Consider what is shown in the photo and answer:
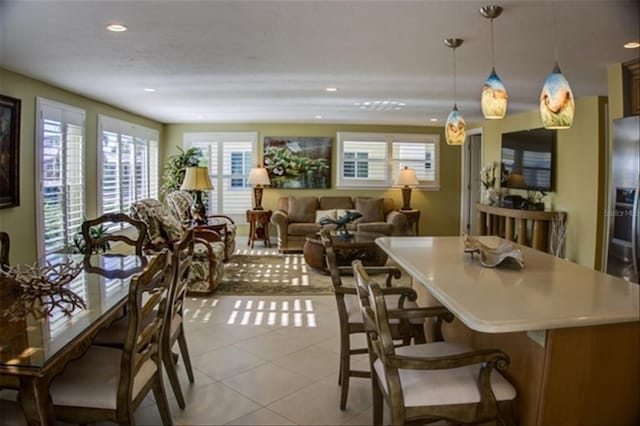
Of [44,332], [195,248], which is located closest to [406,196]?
[195,248]

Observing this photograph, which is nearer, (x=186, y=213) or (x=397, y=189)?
(x=186, y=213)

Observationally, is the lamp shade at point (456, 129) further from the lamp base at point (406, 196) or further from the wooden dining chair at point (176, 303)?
the lamp base at point (406, 196)

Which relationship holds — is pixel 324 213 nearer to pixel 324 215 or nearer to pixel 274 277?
pixel 324 215

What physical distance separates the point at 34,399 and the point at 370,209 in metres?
6.93

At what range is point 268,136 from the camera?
8.63 metres

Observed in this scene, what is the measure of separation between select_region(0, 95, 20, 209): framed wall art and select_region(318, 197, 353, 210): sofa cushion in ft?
16.2

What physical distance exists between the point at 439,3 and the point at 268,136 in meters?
6.34

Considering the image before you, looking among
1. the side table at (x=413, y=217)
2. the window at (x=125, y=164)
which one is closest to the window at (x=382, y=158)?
the side table at (x=413, y=217)

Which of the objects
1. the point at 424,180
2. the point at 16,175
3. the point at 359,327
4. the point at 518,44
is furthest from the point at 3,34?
the point at 424,180

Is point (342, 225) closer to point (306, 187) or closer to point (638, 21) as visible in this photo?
point (306, 187)

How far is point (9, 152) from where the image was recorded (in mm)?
4164

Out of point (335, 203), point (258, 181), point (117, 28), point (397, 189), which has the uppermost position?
point (117, 28)

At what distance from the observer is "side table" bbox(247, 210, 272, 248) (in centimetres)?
801

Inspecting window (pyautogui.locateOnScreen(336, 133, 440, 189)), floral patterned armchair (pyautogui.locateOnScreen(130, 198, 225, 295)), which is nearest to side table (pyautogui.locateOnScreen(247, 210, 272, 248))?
window (pyautogui.locateOnScreen(336, 133, 440, 189))
